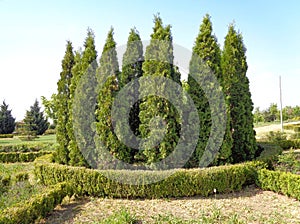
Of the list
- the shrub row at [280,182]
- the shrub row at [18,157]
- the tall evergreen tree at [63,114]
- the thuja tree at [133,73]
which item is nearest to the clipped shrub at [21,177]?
the tall evergreen tree at [63,114]

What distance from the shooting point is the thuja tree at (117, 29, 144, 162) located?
918 centimetres

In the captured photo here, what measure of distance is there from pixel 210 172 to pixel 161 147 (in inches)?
68.6

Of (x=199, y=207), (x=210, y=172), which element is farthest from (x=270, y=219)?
(x=210, y=172)

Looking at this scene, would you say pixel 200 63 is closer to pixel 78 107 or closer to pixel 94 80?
pixel 94 80

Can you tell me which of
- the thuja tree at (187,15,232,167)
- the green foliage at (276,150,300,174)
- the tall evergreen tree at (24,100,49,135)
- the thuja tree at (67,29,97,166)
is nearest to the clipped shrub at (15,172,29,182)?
the thuja tree at (67,29,97,166)

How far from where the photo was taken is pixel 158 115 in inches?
332

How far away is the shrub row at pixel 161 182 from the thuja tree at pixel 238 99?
2512 mm

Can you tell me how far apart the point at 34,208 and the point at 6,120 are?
44.2 meters

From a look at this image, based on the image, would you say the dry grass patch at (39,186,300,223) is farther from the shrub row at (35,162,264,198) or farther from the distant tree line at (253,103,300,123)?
the distant tree line at (253,103,300,123)

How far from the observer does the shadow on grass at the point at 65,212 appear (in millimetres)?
6136

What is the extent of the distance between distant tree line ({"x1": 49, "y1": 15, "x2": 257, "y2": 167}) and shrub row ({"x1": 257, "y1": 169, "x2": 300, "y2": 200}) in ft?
Result: 4.42

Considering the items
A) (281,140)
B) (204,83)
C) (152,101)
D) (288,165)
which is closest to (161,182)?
(152,101)

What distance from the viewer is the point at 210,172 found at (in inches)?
293

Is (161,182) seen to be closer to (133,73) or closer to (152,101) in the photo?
(152,101)
